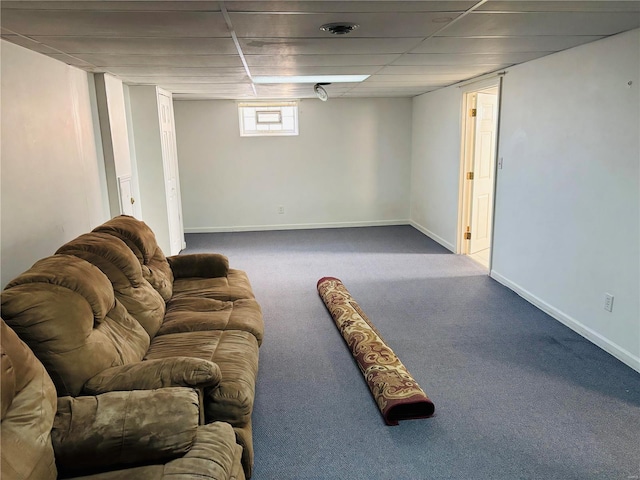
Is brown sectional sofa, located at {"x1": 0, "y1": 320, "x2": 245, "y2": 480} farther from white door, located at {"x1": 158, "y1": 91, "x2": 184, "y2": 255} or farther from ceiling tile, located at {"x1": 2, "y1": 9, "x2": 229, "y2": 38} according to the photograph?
white door, located at {"x1": 158, "y1": 91, "x2": 184, "y2": 255}

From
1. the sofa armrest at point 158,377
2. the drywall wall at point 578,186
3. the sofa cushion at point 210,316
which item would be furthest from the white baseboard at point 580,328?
the sofa armrest at point 158,377

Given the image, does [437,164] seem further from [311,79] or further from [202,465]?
[202,465]

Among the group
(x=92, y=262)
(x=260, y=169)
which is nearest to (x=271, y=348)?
(x=92, y=262)

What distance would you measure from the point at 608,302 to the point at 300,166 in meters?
4.88

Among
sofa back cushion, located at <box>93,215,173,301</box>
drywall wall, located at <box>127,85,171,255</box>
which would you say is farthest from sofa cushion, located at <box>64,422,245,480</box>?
drywall wall, located at <box>127,85,171,255</box>

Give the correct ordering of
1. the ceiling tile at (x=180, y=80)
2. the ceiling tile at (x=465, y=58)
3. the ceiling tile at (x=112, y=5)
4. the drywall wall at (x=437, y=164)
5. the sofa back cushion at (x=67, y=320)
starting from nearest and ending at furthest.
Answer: the sofa back cushion at (x=67, y=320) < the ceiling tile at (x=112, y=5) < the ceiling tile at (x=465, y=58) < the ceiling tile at (x=180, y=80) < the drywall wall at (x=437, y=164)

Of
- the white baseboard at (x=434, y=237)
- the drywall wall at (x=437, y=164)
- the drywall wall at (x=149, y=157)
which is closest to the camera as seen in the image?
the drywall wall at (x=149, y=157)

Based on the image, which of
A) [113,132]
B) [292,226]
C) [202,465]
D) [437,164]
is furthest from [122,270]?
[292,226]

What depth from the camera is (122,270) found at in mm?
2584

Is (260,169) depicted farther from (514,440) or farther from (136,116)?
(514,440)

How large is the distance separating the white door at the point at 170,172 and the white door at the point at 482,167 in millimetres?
3628

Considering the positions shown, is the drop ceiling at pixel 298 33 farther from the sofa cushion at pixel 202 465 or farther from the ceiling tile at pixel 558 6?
the sofa cushion at pixel 202 465

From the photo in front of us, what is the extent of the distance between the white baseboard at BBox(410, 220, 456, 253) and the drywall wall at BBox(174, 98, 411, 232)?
540 mm

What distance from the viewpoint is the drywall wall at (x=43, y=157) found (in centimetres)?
249
